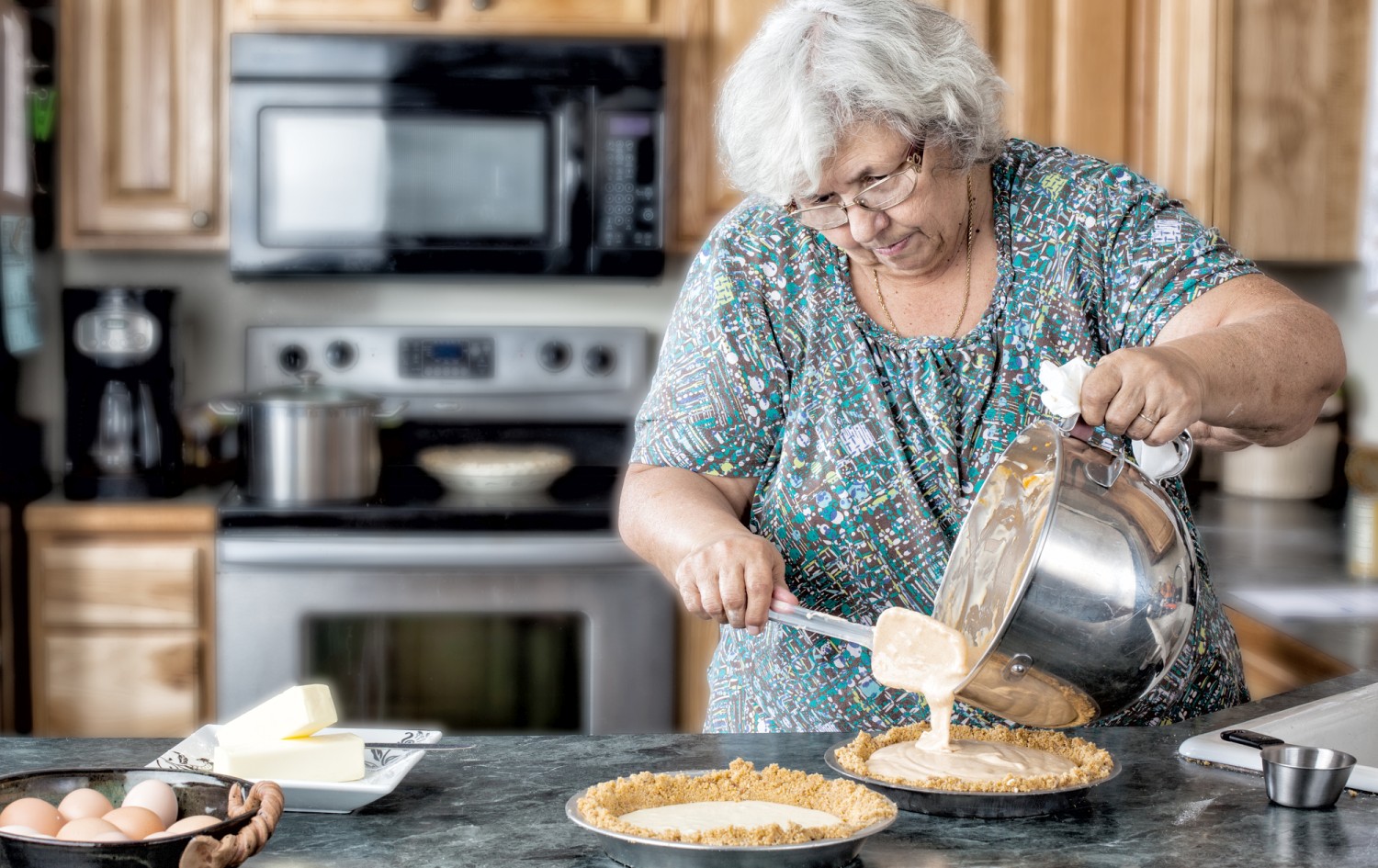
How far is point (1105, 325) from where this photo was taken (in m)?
1.58

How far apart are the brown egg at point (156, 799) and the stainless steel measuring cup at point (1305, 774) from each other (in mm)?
821

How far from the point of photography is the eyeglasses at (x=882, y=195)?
1482 mm

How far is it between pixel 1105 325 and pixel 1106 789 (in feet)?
1.74

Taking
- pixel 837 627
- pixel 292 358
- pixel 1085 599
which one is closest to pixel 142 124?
pixel 292 358

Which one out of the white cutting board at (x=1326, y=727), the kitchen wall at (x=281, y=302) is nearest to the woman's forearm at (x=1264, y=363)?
the white cutting board at (x=1326, y=727)

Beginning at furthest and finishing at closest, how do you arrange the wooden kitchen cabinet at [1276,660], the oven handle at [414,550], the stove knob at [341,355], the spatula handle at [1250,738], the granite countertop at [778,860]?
the stove knob at [341,355]
the oven handle at [414,550]
the wooden kitchen cabinet at [1276,660]
the spatula handle at [1250,738]
the granite countertop at [778,860]

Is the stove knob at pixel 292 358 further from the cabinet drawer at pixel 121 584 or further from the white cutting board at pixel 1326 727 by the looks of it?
the white cutting board at pixel 1326 727

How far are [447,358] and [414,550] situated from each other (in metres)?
0.66

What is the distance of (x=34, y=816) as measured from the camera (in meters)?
1.00

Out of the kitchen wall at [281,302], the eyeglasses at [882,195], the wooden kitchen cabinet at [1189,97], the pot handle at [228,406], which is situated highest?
the wooden kitchen cabinet at [1189,97]

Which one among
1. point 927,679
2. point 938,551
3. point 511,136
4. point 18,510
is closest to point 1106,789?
point 927,679

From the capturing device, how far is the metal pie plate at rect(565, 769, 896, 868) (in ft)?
3.28

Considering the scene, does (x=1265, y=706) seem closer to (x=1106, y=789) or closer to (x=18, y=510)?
(x=1106, y=789)

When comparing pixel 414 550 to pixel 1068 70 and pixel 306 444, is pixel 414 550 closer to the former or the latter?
pixel 306 444
